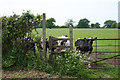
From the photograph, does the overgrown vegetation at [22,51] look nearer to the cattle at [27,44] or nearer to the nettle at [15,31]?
the nettle at [15,31]

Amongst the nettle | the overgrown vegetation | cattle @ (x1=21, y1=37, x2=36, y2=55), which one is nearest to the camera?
the overgrown vegetation

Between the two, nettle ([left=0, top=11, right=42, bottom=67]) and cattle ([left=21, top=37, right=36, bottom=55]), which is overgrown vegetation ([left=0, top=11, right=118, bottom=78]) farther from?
cattle ([left=21, top=37, right=36, bottom=55])

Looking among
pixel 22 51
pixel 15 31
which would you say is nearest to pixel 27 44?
pixel 22 51

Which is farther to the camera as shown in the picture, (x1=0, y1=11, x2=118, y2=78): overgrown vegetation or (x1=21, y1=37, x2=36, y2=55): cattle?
(x1=21, y1=37, x2=36, y2=55): cattle

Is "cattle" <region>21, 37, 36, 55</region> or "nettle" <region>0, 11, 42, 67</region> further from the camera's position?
"cattle" <region>21, 37, 36, 55</region>

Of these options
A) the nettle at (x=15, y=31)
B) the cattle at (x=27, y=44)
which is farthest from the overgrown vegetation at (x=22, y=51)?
the cattle at (x=27, y=44)

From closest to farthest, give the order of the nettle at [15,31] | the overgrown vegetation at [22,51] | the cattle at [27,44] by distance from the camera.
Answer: the overgrown vegetation at [22,51], the nettle at [15,31], the cattle at [27,44]

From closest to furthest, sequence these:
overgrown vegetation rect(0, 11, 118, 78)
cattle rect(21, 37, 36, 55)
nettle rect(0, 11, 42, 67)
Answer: overgrown vegetation rect(0, 11, 118, 78) < nettle rect(0, 11, 42, 67) < cattle rect(21, 37, 36, 55)

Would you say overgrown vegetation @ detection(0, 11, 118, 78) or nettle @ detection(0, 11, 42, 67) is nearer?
overgrown vegetation @ detection(0, 11, 118, 78)

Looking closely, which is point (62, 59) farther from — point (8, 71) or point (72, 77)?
point (8, 71)

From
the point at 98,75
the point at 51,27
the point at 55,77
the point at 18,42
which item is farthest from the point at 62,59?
the point at 51,27

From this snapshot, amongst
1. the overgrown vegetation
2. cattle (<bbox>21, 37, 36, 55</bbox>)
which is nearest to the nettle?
the overgrown vegetation

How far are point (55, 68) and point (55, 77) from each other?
694 millimetres

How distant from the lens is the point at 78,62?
6.51m
